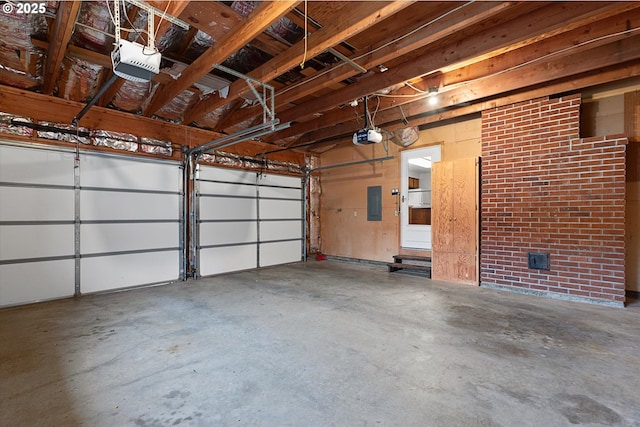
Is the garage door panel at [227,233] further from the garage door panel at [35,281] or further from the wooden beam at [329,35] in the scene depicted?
the wooden beam at [329,35]

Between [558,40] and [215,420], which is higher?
[558,40]

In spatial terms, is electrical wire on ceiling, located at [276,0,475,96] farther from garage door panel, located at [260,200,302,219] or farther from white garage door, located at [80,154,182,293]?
garage door panel, located at [260,200,302,219]

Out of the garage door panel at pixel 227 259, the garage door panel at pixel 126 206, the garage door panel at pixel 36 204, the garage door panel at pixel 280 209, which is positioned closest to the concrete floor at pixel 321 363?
the garage door panel at pixel 36 204

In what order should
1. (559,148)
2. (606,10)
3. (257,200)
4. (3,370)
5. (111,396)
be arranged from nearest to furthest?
1. (111,396)
2. (3,370)
3. (606,10)
4. (559,148)
5. (257,200)

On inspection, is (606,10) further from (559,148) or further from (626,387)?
(626,387)

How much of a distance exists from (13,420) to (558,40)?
5.30 m

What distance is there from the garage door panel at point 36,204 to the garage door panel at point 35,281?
623 mm

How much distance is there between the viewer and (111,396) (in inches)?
72.9

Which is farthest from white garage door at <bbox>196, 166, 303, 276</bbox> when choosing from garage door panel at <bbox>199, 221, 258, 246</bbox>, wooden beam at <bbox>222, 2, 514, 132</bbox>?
wooden beam at <bbox>222, 2, 514, 132</bbox>

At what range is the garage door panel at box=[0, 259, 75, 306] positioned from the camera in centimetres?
375

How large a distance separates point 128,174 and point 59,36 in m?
2.29

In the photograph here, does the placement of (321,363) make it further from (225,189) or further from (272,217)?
(272,217)

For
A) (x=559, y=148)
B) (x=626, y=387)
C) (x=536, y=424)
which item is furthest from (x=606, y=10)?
(x=536, y=424)

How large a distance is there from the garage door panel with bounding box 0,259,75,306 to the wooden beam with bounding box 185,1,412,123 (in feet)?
11.4
